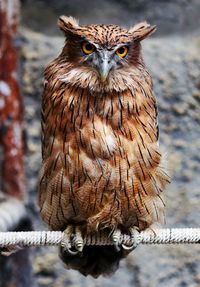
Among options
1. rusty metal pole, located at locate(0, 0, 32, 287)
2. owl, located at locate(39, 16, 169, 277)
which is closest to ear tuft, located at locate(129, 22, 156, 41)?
owl, located at locate(39, 16, 169, 277)

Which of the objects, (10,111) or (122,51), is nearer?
(122,51)

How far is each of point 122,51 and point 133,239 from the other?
69 cm

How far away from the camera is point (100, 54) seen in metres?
2.62

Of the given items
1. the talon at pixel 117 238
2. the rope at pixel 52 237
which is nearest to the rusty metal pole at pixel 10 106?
the talon at pixel 117 238

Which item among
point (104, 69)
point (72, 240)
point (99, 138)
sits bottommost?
point (72, 240)

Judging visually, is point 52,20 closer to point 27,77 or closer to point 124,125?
point 27,77

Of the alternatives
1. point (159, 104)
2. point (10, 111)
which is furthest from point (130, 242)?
point (10, 111)

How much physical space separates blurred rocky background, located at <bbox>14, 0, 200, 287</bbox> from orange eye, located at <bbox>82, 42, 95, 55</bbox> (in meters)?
1.16

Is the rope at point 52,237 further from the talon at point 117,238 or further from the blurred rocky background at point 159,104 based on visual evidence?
the blurred rocky background at point 159,104

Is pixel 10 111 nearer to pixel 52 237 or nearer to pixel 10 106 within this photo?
pixel 10 106

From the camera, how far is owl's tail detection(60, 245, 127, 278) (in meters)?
3.00

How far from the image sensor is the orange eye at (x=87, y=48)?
2662 mm

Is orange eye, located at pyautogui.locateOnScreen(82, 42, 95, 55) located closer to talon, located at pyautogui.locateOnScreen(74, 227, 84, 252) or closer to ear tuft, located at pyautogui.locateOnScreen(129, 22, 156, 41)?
ear tuft, located at pyautogui.locateOnScreen(129, 22, 156, 41)

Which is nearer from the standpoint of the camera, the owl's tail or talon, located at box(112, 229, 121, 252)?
talon, located at box(112, 229, 121, 252)
